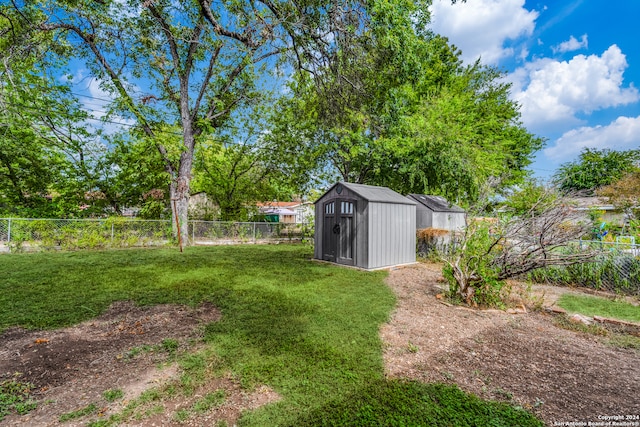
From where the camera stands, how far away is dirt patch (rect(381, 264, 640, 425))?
2012 mm

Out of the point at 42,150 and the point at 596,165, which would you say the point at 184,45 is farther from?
the point at 596,165

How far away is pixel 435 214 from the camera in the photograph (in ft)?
30.3

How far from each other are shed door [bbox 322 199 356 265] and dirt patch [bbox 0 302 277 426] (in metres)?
4.25

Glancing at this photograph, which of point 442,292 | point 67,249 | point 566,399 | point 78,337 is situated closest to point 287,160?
point 67,249

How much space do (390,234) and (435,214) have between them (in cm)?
269

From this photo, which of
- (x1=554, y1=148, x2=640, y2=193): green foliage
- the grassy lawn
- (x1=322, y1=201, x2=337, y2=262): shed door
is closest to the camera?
the grassy lawn

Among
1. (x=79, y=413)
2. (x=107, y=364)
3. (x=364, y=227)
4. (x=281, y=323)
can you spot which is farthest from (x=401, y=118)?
(x=79, y=413)

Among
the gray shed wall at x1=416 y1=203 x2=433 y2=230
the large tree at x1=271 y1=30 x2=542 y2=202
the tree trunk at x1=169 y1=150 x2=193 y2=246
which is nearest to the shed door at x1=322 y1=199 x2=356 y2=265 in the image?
the large tree at x1=271 y1=30 x2=542 y2=202

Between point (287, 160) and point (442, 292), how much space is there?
1101 centimetres

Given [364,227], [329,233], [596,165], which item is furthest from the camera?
[596,165]

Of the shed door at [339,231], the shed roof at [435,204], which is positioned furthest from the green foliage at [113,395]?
the shed roof at [435,204]

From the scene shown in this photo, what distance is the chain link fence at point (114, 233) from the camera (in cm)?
893

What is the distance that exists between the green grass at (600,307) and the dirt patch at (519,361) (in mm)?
772

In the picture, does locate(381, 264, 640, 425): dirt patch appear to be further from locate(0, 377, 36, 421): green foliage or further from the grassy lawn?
locate(0, 377, 36, 421): green foliage
